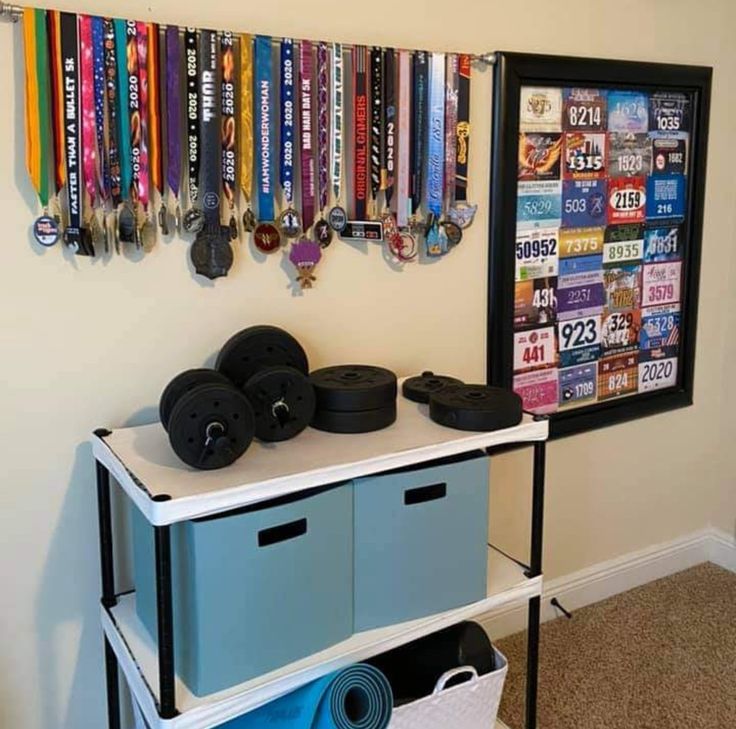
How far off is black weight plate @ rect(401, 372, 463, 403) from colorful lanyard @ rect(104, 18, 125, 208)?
69 cm

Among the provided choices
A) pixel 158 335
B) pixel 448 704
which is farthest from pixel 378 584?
pixel 158 335

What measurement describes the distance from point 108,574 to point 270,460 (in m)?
0.46

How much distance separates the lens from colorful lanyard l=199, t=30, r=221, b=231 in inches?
63.5

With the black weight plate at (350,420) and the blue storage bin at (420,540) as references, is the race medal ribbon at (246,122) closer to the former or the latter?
the black weight plate at (350,420)

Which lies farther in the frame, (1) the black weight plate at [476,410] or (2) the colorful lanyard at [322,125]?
(2) the colorful lanyard at [322,125]

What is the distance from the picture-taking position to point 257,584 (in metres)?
1.39

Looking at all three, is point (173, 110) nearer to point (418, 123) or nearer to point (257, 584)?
point (418, 123)

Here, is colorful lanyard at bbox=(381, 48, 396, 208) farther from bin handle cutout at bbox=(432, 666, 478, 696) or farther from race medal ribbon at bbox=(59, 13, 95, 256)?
bin handle cutout at bbox=(432, 666, 478, 696)

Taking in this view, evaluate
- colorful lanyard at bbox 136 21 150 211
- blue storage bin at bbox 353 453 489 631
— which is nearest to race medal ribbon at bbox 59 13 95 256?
colorful lanyard at bbox 136 21 150 211

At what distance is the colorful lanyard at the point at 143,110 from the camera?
155 cm

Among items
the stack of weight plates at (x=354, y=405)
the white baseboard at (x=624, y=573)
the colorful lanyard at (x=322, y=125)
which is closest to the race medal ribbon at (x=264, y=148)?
the colorful lanyard at (x=322, y=125)

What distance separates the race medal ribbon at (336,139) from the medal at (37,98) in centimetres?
57

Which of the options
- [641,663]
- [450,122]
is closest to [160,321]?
[450,122]

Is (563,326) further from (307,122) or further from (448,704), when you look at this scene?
(448,704)
